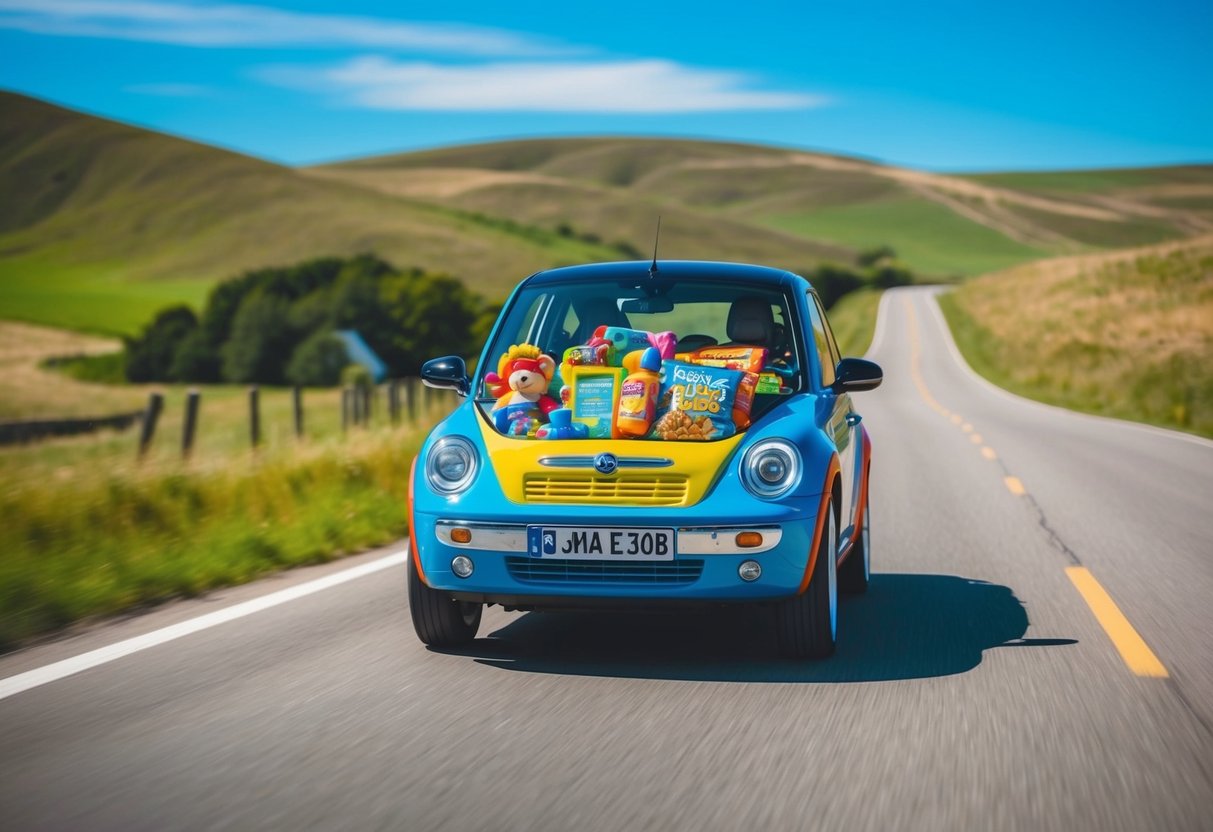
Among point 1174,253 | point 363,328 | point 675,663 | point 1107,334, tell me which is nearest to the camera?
point 675,663

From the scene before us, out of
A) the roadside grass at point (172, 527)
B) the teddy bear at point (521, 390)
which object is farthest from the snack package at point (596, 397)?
the roadside grass at point (172, 527)

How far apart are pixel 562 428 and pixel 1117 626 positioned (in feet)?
9.61

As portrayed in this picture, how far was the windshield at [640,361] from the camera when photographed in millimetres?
5676

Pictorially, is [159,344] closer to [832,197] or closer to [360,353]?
[360,353]

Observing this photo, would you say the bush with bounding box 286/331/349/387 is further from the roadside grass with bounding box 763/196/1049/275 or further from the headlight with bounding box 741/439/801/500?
the roadside grass with bounding box 763/196/1049/275

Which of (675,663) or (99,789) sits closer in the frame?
(99,789)

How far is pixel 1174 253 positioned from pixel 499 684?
65199mm

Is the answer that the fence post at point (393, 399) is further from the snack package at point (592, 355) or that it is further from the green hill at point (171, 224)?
the green hill at point (171, 224)

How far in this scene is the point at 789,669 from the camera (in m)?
5.44

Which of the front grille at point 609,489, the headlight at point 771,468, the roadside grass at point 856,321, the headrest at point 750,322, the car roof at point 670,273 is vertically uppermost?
the car roof at point 670,273

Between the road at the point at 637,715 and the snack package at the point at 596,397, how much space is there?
1.01 meters

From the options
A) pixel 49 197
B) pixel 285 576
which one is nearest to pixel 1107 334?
pixel 285 576

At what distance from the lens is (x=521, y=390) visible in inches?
235

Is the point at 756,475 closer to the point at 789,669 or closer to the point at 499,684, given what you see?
the point at 789,669
